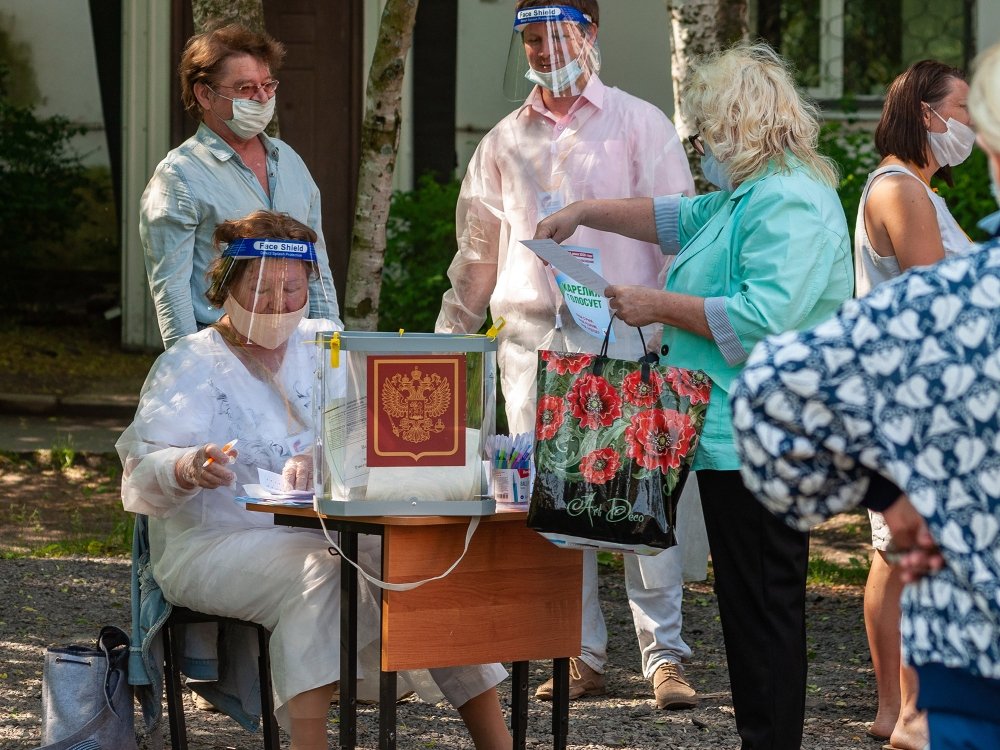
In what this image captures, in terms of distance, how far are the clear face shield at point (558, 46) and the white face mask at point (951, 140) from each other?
1081 millimetres

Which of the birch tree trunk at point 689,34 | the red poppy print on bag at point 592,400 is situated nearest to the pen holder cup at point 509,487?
the red poppy print on bag at point 592,400

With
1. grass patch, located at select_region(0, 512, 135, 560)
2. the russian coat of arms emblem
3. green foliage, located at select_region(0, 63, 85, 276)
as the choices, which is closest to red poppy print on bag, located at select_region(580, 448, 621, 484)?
the russian coat of arms emblem

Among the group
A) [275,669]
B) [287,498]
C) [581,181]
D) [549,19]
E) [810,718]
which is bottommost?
[810,718]

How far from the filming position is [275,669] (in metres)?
3.49

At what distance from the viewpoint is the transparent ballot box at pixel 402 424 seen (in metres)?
3.21

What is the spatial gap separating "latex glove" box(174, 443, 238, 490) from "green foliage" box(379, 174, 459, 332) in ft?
16.3

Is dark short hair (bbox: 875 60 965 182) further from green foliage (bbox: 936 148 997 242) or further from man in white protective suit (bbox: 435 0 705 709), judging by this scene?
green foliage (bbox: 936 148 997 242)

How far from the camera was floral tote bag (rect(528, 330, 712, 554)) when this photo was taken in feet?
10.3

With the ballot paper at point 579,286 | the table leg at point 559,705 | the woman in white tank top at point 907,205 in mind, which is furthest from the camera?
the woman in white tank top at point 907,205

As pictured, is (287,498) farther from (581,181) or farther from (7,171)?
(7,171)

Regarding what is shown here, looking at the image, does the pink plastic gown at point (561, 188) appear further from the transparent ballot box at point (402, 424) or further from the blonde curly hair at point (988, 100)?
the blonde curly hair at point (988, 100)

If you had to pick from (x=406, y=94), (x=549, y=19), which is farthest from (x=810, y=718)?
(x=406, y=94)

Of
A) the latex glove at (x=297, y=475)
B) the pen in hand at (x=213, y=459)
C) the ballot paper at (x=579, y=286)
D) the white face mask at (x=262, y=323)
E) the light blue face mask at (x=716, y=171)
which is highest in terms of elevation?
the light blue face mask at (x=716, y=171)

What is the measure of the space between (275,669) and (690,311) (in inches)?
50.7
